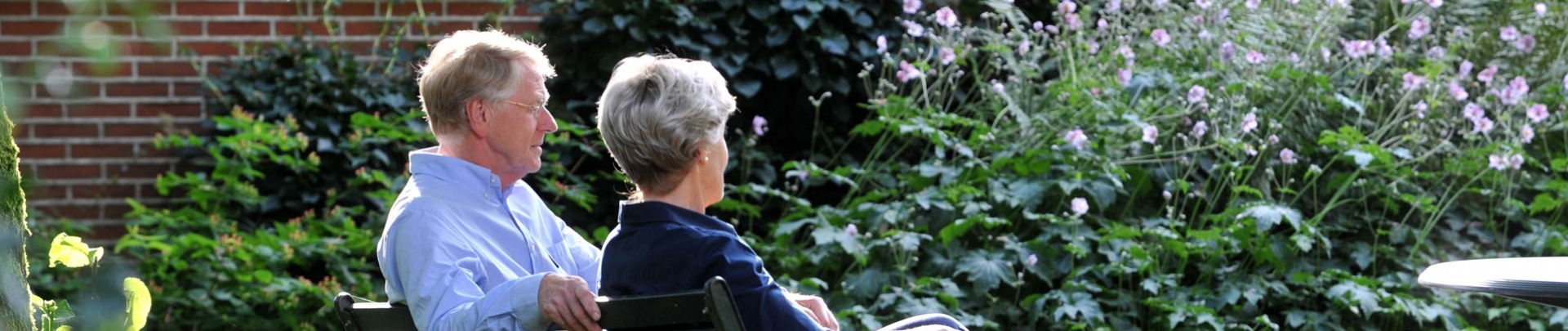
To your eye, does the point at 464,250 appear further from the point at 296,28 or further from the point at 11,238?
the point at 296,28

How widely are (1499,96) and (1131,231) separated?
122cm

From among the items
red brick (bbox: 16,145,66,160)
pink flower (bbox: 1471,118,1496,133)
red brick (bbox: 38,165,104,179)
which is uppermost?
pink flower (bbox: 1471,118,1496,133)

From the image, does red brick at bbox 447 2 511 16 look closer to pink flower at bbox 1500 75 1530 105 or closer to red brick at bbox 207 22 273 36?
red brick at bbox 207 22 273 36

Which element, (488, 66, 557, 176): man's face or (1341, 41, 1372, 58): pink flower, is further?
(1341, 41, 1372, 58): pink flower

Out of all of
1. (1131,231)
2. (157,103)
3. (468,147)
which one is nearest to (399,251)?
(468,147)

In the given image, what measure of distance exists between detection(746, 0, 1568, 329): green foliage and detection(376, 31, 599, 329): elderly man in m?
1.62

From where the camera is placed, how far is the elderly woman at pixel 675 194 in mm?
1895

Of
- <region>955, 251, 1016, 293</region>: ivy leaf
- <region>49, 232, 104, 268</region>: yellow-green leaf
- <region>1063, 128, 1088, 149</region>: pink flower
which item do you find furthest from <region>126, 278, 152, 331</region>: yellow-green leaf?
<region>1063, 128, 1088, 149</region>: pink flower

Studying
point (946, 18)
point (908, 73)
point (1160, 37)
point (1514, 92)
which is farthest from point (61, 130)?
point (1514, 92)

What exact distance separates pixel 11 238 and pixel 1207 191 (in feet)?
12.7

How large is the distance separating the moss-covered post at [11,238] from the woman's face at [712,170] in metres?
0.84

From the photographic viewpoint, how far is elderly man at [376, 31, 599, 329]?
6.74 feet

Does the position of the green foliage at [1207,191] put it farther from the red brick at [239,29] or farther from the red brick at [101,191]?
the red brick at [101,191]

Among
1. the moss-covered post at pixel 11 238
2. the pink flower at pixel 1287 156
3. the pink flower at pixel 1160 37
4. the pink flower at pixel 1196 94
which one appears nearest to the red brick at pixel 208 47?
the pink flower at pixel 1160 37
